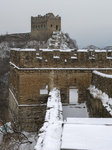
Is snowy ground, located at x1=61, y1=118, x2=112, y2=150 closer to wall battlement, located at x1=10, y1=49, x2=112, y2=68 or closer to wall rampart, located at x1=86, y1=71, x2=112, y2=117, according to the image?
wall rampart, located at x1=86, y1=71, x2=112, y2=117

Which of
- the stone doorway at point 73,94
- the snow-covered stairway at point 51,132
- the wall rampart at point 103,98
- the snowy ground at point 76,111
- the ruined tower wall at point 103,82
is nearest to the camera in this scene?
the snow-covered stairway at point 51,132

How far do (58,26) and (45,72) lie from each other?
49.0m

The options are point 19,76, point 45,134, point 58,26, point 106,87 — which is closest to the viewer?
point 45,134

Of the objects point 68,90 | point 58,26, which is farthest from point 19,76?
point 58,26

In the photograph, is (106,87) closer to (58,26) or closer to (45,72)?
(45,72)

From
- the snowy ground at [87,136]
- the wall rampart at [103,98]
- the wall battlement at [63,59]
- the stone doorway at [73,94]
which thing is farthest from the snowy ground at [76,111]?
the snowy ground at [87,136]

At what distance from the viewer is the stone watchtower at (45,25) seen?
185 ft

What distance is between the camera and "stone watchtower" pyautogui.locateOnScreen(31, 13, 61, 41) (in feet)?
185

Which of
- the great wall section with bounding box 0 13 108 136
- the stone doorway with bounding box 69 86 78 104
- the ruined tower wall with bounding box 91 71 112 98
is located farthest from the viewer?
the stone doorway with bounding box 69 86 78 104

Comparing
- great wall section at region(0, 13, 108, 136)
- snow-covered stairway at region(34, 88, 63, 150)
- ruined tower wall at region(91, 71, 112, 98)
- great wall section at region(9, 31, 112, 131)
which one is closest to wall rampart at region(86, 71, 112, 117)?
ruined tower wall at region(91, 71, 112, 98)

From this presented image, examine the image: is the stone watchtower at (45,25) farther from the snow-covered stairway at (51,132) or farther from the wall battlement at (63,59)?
the snow-covered stairway at (51,132)

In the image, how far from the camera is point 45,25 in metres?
56.8

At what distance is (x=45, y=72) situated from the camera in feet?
35.4

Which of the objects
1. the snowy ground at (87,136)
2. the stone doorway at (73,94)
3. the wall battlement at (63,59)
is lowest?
the stone doorway at (73,94)
